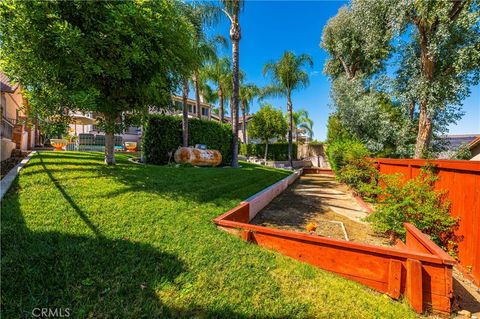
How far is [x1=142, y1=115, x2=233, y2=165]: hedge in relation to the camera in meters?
11.8

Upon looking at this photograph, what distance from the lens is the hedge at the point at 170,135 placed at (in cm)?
1180

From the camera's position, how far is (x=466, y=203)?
3928 millimetres

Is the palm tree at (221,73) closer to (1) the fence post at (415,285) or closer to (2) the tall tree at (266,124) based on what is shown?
(2) the tall tree at (266,124)

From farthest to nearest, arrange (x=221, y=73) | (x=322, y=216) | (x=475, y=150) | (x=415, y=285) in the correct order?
(x=221, y=73) → (x=475, y=150) → (x=322, y=216) → (x=415, y=285)

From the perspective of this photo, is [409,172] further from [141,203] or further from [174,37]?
[174,37]

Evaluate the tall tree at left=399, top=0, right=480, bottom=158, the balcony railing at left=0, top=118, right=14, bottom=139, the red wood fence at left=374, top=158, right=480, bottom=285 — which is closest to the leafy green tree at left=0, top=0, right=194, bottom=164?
the balcony railing at left=0, top=118, right=14, bottom=139

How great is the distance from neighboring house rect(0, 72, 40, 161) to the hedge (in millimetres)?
4097

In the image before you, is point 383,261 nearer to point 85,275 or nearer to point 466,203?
point 466,203

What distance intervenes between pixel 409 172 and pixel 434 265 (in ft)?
15.9

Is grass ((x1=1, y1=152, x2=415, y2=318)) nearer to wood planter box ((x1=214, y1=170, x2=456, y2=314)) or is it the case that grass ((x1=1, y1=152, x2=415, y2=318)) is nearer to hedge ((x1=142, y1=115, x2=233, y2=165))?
Answer: wood planter box ((x1=214, y1=170, x2=456, y2=314))

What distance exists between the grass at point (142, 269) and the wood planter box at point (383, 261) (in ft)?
0.59

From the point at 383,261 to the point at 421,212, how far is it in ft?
7.91

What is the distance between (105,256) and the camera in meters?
2.97

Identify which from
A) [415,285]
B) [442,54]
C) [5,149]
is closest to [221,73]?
[442,54]
